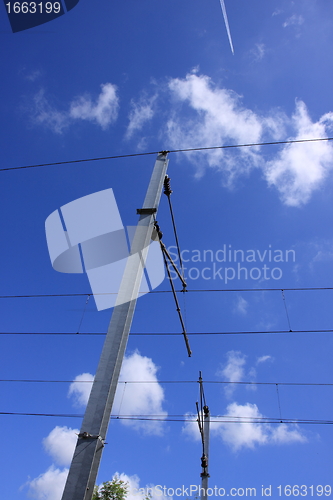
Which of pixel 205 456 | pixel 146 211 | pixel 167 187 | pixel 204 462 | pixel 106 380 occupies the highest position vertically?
pixel 167 187

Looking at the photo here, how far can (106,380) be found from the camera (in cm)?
475

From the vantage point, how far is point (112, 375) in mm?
4801

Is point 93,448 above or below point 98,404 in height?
below

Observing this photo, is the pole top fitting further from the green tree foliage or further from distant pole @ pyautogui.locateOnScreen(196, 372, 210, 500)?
the green tree foliage

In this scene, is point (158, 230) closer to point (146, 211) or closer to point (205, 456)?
point (146, 211)

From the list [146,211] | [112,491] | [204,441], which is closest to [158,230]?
[146,211]

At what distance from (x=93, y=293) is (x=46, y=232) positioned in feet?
8.98

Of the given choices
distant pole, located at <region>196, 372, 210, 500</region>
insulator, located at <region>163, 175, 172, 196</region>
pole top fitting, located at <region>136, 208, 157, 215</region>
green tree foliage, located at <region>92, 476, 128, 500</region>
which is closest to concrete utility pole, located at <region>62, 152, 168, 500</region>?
pole top fitting, located at <region>136, 208, 157, 215</region>

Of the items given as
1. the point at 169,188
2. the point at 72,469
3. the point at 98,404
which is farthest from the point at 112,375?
the point at 169,188

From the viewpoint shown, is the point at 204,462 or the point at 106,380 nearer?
the point at 106,380

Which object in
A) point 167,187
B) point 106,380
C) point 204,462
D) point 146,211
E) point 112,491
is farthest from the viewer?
point 112,491

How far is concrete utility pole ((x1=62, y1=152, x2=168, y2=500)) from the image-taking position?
13.5 ft

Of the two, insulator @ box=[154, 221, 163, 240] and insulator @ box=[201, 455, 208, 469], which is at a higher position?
insulator @ box=[154, 221, 163, 240]

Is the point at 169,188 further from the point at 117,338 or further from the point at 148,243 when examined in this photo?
the point at 117,338
